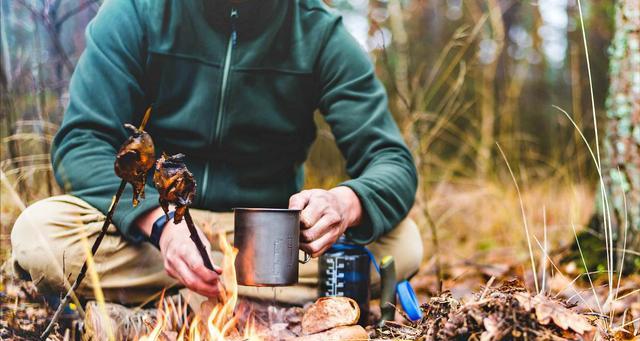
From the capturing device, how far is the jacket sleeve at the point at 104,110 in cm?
204

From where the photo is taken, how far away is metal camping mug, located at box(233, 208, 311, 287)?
1.55m

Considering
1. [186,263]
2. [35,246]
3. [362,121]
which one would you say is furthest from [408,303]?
[35,246]

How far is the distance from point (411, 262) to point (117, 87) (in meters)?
1.24

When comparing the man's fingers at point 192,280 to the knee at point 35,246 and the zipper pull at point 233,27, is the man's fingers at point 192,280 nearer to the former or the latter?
the knee at point 35,246

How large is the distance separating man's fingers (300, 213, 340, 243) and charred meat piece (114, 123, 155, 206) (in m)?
0.55

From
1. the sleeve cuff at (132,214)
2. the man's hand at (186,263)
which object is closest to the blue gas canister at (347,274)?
the man's hand at (186,263)

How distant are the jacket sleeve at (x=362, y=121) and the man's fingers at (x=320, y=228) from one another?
40 centimetres

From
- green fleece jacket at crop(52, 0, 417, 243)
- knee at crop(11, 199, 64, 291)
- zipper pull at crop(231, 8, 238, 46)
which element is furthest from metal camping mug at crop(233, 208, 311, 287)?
zipper pull at crop(231, 8, 238, 46)

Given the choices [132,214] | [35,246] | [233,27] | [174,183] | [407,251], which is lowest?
[407,251]

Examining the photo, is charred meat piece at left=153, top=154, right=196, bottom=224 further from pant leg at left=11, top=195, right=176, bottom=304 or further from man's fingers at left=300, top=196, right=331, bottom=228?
pant leg at left=11, top=195, right=176, bottom=304

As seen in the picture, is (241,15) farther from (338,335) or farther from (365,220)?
(338,335)

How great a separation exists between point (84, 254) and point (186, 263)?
0.58 metres

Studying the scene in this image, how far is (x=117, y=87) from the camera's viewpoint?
7.30 feet

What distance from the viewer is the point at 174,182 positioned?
50.2 inches
